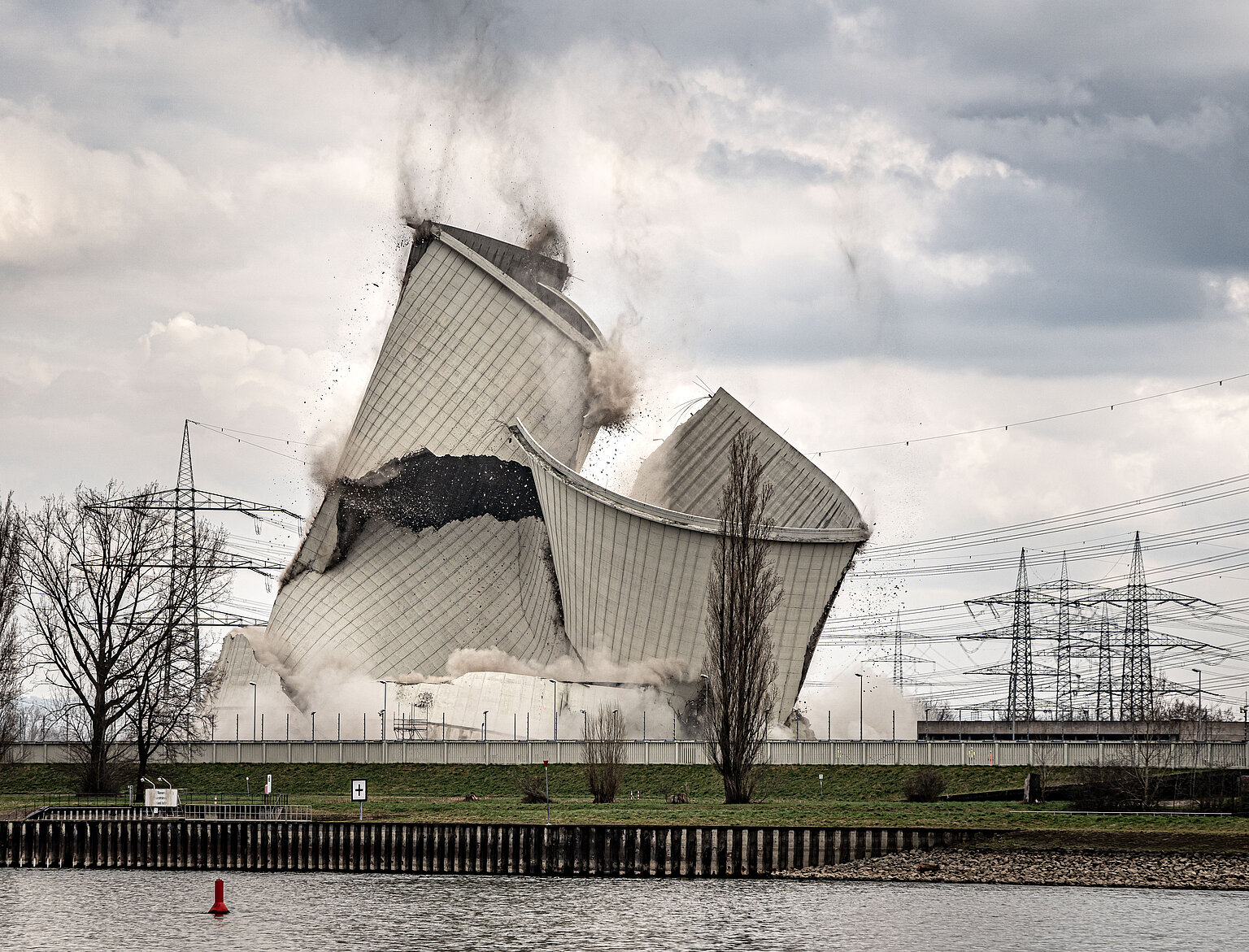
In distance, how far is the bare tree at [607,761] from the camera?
45.2m

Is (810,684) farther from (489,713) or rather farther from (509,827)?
(509,827)


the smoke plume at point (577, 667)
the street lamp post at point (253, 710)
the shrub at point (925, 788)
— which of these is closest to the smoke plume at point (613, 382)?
the smoke plume at point (577, 667)

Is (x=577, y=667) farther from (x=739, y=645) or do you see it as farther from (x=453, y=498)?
(x=739, y=645)

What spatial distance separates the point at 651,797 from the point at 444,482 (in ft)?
91.1

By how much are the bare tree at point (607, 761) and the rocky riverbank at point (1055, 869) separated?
37.6ft

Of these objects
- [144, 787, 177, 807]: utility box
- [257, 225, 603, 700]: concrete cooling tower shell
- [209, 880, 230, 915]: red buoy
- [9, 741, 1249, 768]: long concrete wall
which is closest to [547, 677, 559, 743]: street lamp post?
[257, 225, 603, 700]: concrete cooling tower shell

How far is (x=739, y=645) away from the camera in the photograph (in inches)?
1801

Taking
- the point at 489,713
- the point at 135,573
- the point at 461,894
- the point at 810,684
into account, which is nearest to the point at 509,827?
the point at 461,894

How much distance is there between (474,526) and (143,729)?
23.9 meters

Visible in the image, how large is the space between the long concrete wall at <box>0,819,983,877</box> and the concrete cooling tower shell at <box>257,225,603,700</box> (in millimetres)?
32700

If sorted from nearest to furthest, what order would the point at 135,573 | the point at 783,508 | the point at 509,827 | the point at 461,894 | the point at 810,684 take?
the point at 461,894 < the point at 509,827 < the point at 135,573 < the point at 783,508 < the point at 810,684

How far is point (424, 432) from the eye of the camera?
245ft

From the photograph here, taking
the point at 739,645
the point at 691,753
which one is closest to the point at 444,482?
the point at 691,753

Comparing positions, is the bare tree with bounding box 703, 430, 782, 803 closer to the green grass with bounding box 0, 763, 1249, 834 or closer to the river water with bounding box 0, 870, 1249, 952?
the green grass with bounding box 0, 763, 1249, 834
